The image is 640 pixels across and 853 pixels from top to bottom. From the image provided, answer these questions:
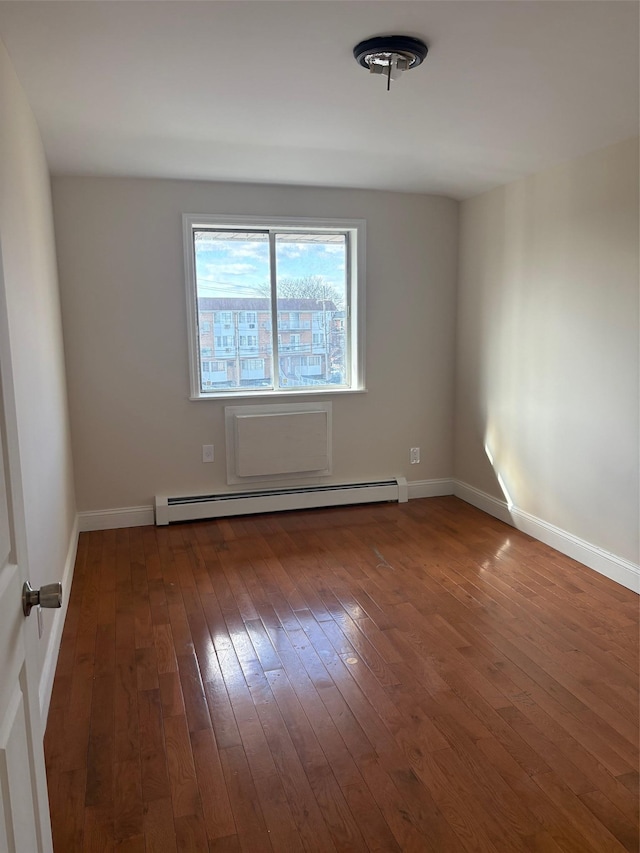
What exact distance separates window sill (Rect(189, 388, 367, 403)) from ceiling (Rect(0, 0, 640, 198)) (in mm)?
1454

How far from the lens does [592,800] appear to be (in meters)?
1.80

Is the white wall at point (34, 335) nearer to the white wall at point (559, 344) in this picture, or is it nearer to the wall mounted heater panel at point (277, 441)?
the wall mounted heater panel at point (277, 441)

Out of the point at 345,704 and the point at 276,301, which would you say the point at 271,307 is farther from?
the point at 345,704

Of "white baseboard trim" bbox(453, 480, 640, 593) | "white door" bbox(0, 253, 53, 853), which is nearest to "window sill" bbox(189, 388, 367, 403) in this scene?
"white baseboard trim" bbox(453, 480, 640, 593)

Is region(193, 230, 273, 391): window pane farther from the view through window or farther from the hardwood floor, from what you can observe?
the hardwood floor

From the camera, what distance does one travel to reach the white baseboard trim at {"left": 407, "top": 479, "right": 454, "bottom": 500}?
4.84m

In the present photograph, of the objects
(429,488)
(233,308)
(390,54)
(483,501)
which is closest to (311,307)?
(233,308)

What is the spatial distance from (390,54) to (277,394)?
258 centimetres

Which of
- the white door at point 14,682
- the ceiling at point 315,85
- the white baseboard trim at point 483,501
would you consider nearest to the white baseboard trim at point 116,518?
the ceiling at point 315,85

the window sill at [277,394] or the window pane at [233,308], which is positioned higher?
the window pane at [233,308]

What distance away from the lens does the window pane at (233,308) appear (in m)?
4.27

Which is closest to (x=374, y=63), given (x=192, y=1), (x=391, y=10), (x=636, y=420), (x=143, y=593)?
(x=391, y=10)

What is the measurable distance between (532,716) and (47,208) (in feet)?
11.4

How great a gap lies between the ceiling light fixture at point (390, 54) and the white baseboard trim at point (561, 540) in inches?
101
